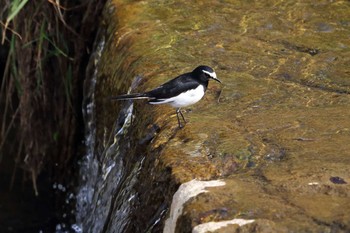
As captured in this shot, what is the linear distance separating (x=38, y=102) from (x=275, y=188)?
3.54 m

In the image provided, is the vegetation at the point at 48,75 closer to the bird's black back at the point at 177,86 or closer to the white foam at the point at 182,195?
the bird's black back at the point at 177,86

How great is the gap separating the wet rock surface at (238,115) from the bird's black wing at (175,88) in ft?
0.59

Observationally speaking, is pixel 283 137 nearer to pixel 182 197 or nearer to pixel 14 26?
pixel 182 197

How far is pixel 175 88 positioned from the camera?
3945 mm

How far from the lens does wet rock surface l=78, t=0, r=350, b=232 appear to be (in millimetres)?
3230

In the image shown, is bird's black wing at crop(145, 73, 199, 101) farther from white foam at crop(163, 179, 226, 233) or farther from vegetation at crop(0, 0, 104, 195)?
vegetation at crop(0, 0, 104, 195)

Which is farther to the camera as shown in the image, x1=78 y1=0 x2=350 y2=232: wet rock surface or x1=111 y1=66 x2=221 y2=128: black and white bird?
x1=111 y1=66 x2=221 y2=128: black and white bird

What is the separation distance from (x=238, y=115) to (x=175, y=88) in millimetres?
393

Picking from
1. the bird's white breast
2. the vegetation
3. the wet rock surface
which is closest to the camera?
the wet rock surface

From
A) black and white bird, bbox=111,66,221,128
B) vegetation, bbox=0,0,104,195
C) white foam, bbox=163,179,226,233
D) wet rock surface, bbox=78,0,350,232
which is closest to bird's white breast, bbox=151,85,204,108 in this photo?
black and white bird, bbox=111,66,221,128

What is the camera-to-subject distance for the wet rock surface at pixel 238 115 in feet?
10.6

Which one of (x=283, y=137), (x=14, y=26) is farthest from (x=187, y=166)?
(x=14, y=26)

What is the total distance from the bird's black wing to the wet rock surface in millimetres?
181

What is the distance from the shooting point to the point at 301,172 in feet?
11.2
